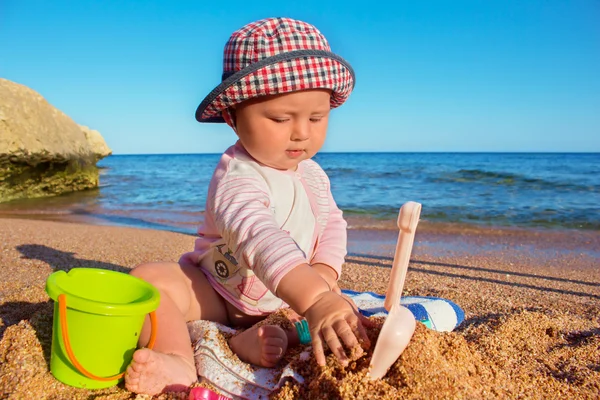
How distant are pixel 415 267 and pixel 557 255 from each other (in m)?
2.25

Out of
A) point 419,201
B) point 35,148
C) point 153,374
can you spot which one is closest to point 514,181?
point 419,201

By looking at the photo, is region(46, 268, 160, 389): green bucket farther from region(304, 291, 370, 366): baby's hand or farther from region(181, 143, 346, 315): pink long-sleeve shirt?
region(304, 291, 370, 366): baby's hand

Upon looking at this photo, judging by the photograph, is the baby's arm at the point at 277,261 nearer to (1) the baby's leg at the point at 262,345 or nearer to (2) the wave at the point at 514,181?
(1) the baby's leg at the point at 262,345

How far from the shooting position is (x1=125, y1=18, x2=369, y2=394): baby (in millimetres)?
1647

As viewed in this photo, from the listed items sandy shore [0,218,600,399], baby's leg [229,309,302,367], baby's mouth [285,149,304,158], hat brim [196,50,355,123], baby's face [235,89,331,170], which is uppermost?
hat brim [196,50,355,123]

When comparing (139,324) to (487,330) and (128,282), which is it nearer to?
(128,282)

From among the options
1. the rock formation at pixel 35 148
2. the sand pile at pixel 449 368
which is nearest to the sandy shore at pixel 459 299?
the sand pile at pixel 449 368

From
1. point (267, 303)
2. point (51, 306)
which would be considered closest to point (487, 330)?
point (267, 303)

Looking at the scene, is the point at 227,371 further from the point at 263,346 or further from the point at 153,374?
the point at 153,374

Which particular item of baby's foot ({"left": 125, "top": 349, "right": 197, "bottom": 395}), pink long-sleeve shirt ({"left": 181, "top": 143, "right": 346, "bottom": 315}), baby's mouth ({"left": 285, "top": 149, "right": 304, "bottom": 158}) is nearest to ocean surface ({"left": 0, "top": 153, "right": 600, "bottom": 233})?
pink long-sleeve shirt ({"left": 181, "top": 143, "right": 346, "bottom": 315})

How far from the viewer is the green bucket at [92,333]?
1649 mm

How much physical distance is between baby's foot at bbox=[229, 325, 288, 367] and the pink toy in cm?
22

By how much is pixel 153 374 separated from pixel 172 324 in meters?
0.28

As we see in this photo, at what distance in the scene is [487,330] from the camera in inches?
92.5
